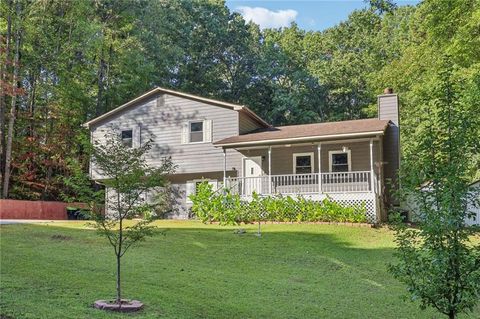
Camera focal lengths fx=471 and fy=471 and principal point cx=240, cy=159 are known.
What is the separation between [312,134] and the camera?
1878 centimetres

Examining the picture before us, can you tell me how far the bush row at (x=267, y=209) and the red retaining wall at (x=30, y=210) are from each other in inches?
318

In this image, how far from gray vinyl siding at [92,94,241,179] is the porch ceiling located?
1171mm

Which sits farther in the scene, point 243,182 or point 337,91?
point 337,91

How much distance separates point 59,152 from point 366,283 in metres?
22.7

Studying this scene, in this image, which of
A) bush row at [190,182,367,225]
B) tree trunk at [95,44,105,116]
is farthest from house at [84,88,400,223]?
tree trunk at [95,44,105,116]

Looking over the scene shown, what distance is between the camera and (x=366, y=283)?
9.62 meters

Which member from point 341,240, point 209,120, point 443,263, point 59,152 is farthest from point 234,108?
point 443,263

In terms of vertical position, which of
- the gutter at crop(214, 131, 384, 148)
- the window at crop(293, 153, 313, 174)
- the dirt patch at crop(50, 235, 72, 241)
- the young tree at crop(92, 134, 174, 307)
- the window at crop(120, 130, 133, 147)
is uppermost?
the window at crop(120, 130, 133, 147)

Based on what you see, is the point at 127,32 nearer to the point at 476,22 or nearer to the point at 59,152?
the point at 59,152

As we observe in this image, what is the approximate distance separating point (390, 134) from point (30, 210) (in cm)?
1743

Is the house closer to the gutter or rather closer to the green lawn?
the gutter

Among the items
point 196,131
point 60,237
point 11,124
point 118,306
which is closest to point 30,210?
point 11,124

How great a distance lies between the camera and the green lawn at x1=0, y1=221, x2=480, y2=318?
6977 millimetres

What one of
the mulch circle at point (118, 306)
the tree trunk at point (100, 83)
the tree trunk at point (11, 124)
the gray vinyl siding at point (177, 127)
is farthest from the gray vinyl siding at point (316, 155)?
the mulch circle at point (118, 306)
